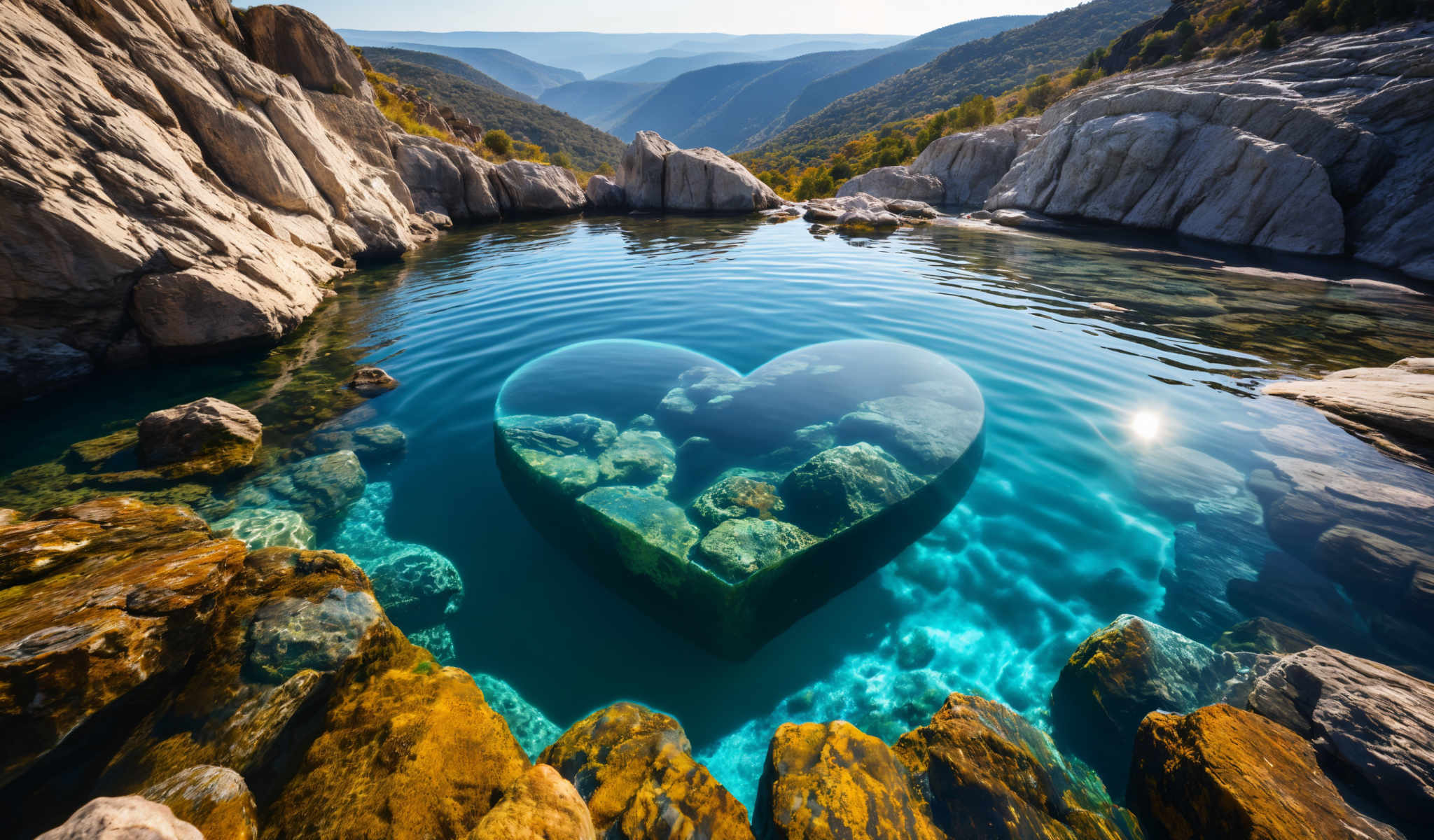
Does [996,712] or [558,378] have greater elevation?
[558,378]

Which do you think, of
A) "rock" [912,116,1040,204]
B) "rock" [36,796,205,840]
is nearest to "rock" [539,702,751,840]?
"rock" [36,796,205,840]

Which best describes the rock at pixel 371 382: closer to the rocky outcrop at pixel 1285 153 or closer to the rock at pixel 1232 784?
the rock at pixel 1232 784

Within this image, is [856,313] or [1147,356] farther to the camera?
[856,313]

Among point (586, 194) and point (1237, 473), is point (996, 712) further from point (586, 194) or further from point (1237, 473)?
point (586, 194)

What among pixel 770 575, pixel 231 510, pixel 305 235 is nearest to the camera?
pixel 770 575

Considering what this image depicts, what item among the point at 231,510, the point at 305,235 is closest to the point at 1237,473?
the point at 231,510

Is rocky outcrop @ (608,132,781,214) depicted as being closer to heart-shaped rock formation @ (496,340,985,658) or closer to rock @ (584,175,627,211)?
rock @ (584,175,627,211)

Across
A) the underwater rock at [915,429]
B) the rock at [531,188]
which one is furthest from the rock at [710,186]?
the underwater rock at [915,429]
